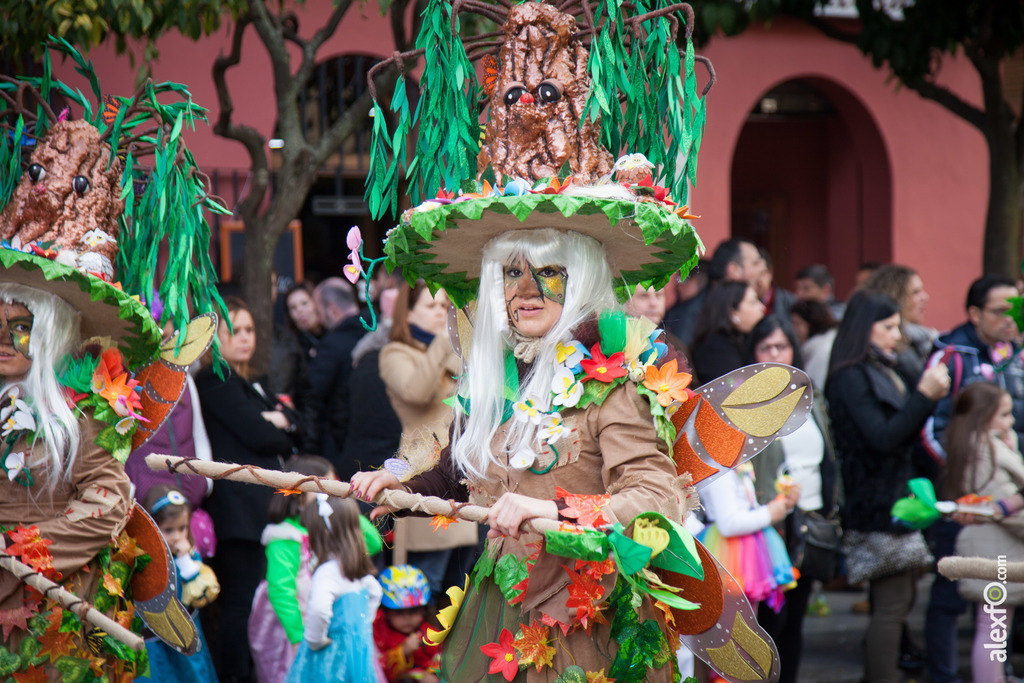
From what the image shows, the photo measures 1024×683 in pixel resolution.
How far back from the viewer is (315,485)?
2654mm

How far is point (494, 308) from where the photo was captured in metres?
2.87

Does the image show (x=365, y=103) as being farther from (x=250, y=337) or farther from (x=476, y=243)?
(x=476, y=243)

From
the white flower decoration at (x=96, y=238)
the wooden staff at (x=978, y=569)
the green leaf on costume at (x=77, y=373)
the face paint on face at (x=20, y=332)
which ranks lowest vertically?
the wooden staff at (x=978, y=569)

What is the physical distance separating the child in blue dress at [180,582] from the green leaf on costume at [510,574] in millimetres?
1871

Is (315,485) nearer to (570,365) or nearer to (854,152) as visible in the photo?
(570,365)

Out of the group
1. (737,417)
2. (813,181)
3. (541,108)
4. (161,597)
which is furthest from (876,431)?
(813,181)

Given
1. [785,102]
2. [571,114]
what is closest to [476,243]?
[571,114]

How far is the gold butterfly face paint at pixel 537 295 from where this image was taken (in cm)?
283

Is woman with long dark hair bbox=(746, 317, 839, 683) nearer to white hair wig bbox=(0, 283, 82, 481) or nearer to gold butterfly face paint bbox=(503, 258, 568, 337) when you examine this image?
gold butterfly face paint bbox=(503, 258, 568, 337)

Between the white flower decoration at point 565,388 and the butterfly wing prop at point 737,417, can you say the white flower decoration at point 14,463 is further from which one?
the butterfly wing prop at point 737,417

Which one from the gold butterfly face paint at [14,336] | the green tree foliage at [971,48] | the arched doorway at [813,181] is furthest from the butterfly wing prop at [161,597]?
the arched doorway at [813,181]

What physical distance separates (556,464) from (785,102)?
10.2m

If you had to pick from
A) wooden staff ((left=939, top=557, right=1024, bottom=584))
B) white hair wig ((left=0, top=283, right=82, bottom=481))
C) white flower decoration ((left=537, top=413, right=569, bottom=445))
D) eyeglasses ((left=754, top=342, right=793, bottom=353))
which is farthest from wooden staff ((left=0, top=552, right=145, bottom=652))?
eyeglasses ((left=754, top=342, right=793, bottom=353))

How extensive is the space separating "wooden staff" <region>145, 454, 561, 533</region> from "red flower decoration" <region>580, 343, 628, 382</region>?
47 cm
